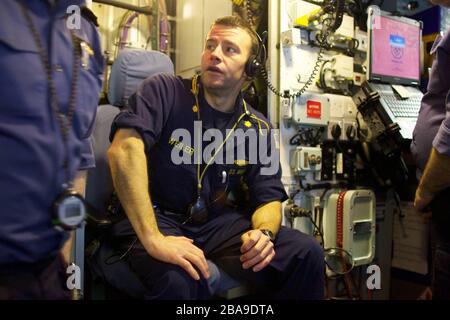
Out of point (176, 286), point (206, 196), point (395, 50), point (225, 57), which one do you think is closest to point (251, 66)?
point (225, 57)

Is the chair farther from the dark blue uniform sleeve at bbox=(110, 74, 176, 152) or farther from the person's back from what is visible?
the person's back

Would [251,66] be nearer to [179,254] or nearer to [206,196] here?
[206,196]

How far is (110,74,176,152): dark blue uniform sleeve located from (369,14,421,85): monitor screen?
1.35 metres

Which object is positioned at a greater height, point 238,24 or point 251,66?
point 238,24

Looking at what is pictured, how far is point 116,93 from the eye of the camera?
169 centimetres

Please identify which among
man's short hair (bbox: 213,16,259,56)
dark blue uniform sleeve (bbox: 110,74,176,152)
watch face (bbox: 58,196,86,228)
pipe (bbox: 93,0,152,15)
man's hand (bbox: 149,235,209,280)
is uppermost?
pipe (bbox: 93,0,152,15)

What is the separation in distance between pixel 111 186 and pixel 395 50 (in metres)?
1.97

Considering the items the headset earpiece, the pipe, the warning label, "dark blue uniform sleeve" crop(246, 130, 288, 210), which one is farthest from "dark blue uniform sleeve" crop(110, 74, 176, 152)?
the pipe

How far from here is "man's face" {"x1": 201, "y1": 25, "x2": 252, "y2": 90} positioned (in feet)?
5.38

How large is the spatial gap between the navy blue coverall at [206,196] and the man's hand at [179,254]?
53mm

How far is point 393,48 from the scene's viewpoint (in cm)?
230
